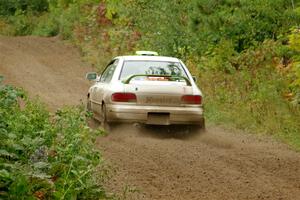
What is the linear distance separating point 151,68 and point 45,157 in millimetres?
6618

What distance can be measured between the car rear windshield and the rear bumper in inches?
35.8

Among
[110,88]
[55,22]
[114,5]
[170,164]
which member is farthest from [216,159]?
[55,22]

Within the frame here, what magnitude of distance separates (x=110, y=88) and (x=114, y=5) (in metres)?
19.1

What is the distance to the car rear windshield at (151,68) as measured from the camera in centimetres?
1293

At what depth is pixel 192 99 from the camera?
12328mm

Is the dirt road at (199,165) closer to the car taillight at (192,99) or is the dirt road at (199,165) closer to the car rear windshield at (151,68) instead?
the car taillight at (192,99)

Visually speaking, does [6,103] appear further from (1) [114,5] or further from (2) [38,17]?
(2) [38,17]

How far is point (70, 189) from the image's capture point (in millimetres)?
6289

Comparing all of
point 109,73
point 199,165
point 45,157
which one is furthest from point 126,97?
point 45,157

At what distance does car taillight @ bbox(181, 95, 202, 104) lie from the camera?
12.3m

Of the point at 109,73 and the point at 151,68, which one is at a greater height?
the point at 151,68

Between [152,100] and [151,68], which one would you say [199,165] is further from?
[151,68]

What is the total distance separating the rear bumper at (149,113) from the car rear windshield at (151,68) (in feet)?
2.98

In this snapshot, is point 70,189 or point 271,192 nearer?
point 70,189
